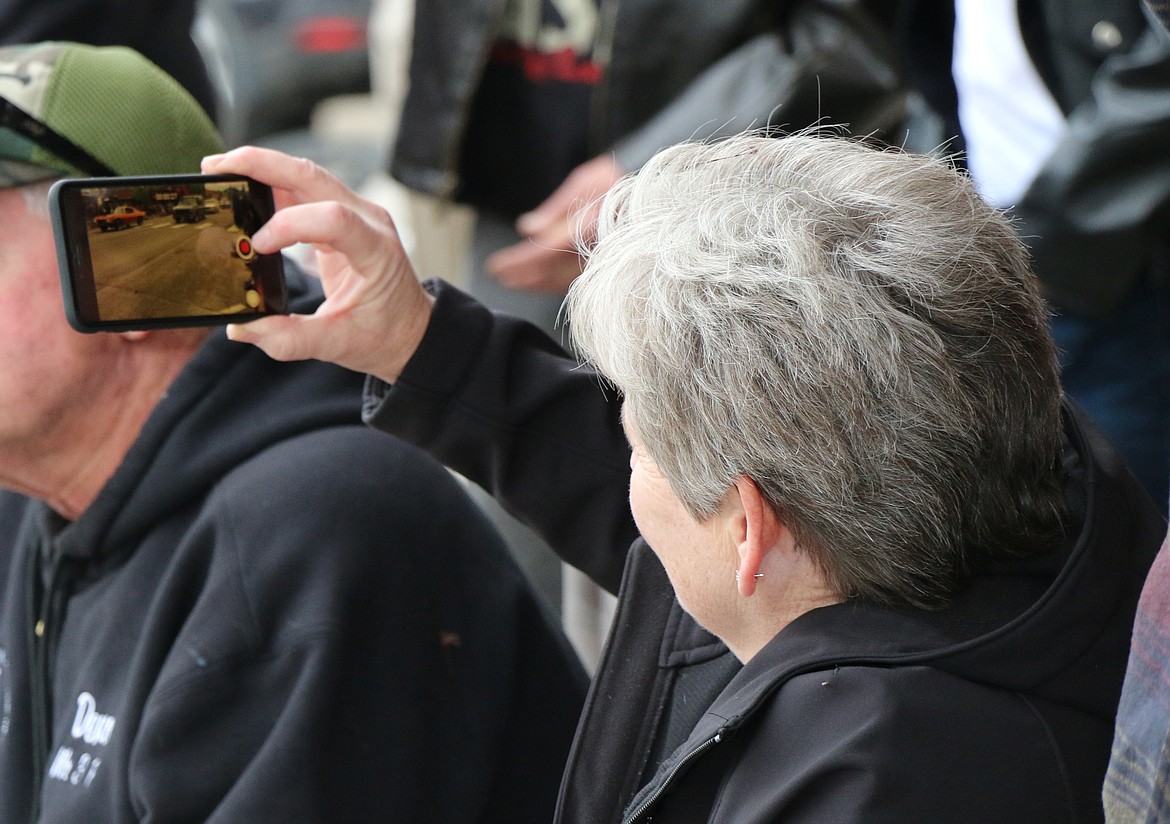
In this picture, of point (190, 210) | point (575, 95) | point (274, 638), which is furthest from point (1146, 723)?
point (575, 95)

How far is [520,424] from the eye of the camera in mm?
1673

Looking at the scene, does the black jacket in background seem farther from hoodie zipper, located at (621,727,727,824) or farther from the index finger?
the index finger

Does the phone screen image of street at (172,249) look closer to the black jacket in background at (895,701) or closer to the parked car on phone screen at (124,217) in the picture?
the parked car on phone screen at (124,217)

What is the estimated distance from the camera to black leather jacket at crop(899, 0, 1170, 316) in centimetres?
211

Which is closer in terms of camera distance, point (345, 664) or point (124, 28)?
point (345, 664)

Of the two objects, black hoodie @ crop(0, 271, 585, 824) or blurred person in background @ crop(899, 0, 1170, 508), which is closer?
black hoodie @ crop(0, 271, 585, 824)

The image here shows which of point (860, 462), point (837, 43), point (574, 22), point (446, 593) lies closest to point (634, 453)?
point (860, 462)

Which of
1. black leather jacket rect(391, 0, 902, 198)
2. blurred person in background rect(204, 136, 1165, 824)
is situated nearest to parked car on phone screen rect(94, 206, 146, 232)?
blurred person in background rect(204, 136, 1165, 824)

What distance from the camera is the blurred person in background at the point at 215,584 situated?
62.2 inches

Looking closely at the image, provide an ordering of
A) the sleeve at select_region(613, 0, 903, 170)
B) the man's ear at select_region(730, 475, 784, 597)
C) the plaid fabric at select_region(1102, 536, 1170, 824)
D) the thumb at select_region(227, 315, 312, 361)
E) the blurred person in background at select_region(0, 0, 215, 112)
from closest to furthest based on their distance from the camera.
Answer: the plaid fabric at select_region(1102, 536, 1170, 824)
the man's ear at select_region(730, 475, 784, 597)
the thumb at select_region(227, 315, 312, 361)
the sleeve at select_region(613, 0, 903, 170)
the blurred person in background at select_region(0, 0, 215, 112)

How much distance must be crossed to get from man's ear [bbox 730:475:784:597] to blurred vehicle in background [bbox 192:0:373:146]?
17.5ft

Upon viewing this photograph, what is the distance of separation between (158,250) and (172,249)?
0.05ft

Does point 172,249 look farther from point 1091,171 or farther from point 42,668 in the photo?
point 1091,171

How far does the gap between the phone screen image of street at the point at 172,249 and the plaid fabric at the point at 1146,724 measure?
1.01 metres
